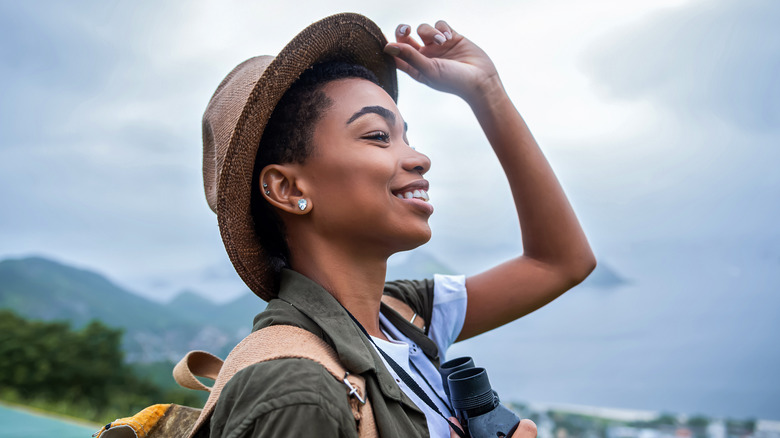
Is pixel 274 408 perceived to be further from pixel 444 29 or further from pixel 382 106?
pixel 444 29

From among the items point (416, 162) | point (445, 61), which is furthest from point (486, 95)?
point (416, 162)

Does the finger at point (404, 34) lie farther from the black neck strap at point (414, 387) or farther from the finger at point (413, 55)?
the black neck strap at point (414, 387)

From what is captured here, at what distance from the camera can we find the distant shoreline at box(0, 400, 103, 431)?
8172mm

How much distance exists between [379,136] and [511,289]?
3.02 ft

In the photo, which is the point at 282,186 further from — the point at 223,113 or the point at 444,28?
the point at 444,28

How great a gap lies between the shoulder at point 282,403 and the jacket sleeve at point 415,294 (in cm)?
91

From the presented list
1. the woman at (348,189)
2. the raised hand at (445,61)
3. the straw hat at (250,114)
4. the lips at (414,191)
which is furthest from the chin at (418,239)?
the raised hand at (445,61)

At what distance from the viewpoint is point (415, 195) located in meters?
1.89

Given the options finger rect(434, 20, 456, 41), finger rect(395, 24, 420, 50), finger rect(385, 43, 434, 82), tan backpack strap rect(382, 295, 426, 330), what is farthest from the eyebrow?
tan backpack strap rect(382, 295, 426, 330)

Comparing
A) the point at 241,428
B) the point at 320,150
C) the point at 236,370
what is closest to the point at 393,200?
the point at 320,150

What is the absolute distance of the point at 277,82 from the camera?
6.05 ft

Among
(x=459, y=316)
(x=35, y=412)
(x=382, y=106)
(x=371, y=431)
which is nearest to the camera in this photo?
(x=371, y=431)

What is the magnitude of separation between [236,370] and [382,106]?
0.96m

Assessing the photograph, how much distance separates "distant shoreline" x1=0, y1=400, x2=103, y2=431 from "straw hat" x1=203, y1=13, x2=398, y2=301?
695 cm
